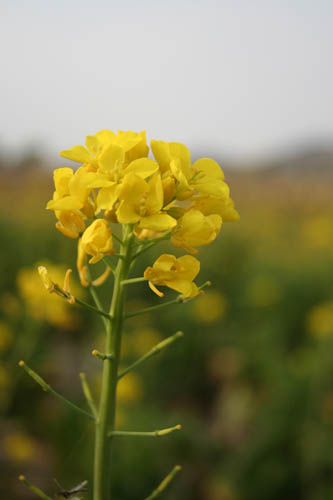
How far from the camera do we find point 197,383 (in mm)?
4758

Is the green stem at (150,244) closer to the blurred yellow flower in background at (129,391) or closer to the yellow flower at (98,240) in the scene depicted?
the yellow flower at (98,240)

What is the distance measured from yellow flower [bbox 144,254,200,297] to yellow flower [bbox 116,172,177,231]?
0.09 m

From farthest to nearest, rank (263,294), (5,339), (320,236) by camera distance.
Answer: (320,236) < (263,294) < (5,339)

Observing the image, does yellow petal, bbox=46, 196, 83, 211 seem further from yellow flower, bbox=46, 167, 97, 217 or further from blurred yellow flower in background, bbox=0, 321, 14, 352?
blurred yellow flower in background, bbox=0, 321, 14, 352

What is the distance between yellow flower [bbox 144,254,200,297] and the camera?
1.07 metres

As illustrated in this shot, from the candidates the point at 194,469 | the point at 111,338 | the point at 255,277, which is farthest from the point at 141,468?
the point at 255,277

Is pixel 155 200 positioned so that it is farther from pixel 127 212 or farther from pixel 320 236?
pixel 320 236

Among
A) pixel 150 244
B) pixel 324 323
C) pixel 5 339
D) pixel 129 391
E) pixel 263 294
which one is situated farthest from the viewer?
pixel 263 294

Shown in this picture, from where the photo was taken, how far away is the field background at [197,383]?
2990mm

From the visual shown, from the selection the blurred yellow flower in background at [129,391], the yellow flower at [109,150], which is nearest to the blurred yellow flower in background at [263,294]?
the blurred yellow flower in background at [129,391]

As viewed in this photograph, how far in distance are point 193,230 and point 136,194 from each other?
147mm

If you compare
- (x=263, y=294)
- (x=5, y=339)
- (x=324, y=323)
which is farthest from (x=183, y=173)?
(x=263, y=294)

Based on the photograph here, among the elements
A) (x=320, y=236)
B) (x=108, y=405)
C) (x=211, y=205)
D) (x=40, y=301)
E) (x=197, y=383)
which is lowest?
(x=320, y=236)

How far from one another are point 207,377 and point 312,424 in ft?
5.65
